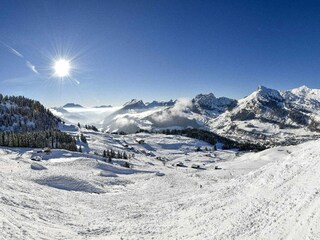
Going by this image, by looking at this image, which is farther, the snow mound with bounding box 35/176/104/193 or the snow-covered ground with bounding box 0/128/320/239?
the snow mound with bounding box 35/176/104/193

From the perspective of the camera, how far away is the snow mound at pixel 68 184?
5402cm

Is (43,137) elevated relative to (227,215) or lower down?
elevated

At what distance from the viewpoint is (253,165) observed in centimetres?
12700

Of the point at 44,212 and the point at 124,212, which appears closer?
the point at 44,212

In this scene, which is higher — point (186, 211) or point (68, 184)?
point (68, 184)

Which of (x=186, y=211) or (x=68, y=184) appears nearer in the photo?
(x=186, y=211)

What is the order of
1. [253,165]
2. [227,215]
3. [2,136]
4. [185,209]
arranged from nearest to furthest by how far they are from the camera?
[227,215] → [185,209] → [253,165] → [2,136]

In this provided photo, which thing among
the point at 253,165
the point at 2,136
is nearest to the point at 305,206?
the point at 253,165

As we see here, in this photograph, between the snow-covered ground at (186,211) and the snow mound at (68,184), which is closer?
the snow-covered ground at (186,211)

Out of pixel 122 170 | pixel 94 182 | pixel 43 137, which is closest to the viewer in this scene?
pixel 94 182

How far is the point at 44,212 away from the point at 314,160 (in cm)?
Result: 3556

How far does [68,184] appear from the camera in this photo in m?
55.8

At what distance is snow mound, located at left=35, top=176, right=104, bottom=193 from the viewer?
54022 mm

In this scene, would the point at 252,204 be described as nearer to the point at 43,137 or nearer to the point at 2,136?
the point at 2,136
